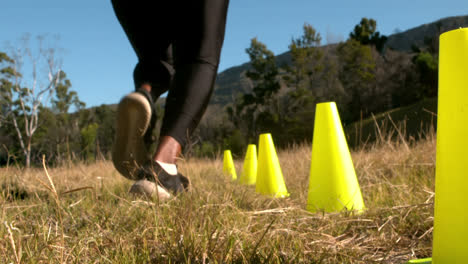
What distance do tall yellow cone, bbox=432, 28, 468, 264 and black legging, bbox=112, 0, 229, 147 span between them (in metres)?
1.36

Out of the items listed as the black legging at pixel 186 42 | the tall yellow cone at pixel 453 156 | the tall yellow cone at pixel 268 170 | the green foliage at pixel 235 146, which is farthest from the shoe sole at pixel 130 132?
the tall yellow cone at pixel 453 156

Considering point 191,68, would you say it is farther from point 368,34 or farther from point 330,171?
point 368,34

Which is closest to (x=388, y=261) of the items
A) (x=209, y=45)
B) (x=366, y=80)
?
(x=209, y=45)

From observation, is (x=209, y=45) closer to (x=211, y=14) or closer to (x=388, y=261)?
(x=211, y=14)

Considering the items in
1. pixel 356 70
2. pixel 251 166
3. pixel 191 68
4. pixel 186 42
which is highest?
pixel 356 70

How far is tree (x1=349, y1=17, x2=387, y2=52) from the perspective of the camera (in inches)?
1618

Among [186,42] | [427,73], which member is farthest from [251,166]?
[427,73]

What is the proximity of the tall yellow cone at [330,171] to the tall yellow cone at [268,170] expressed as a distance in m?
0.80

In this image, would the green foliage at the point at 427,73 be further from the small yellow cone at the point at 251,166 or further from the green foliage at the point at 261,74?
the small yellow cone at the point at 251,166

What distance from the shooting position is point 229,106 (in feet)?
125

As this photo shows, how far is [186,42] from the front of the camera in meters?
2.04

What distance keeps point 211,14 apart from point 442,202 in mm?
1568

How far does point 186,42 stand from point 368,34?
44376 millimetres

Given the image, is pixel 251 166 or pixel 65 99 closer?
pixel 251 166
